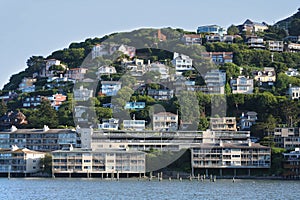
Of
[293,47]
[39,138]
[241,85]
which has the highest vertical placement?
[293,47]

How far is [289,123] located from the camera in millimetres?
82000

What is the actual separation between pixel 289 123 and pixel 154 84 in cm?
2057

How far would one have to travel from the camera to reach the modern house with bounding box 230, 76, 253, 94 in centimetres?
9388

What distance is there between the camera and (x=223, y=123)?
81188 mm

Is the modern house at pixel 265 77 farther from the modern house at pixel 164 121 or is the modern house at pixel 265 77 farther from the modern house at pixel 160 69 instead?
the modern house at pixel 164 121

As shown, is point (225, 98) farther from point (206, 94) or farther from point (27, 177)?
point (27, 177)

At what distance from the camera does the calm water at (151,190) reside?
158ft

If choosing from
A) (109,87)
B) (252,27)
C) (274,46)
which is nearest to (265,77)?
(274,46)

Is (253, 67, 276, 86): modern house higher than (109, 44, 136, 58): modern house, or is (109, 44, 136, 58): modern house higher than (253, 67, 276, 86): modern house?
(109, 44, 136, 58): modern house

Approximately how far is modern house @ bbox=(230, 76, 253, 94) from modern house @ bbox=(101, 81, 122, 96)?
46.3ft

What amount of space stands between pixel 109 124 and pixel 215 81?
1856 cm

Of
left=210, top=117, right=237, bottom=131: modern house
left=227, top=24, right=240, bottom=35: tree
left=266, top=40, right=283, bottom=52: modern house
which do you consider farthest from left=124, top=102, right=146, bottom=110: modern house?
left=227, top=24, right=240, bottom=35: tree

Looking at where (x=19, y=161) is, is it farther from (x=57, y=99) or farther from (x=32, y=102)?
(x=32, y=102)

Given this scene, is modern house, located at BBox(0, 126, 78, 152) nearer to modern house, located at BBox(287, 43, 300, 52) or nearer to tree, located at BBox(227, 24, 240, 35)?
modern house, located at BBox(287, 43, 300, 52)
